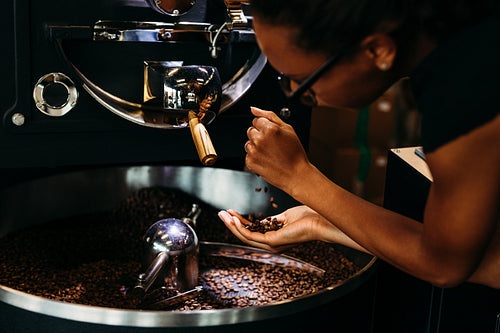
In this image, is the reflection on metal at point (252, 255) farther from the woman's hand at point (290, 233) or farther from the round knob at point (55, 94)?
the round knob at point (55, 94)

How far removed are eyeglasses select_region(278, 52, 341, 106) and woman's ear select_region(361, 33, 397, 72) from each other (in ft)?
0.12

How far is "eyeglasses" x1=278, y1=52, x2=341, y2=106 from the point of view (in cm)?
75

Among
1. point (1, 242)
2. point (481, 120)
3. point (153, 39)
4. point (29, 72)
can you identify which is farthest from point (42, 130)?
point (481, 120)

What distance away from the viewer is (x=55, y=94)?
987mm

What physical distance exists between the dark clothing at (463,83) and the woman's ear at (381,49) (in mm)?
44

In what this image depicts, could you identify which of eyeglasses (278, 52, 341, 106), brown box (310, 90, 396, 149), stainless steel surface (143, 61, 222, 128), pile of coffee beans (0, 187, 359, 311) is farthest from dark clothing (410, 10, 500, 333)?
brown box (310, 90, 396, 149)

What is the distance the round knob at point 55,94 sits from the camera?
0.97 m

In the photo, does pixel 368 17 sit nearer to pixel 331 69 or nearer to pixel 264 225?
pixel 331 69

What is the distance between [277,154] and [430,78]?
0.28m

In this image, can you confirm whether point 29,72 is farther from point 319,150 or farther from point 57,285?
point 319,150

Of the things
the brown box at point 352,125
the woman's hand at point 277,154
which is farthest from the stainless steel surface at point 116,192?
the brown box at point 352,125

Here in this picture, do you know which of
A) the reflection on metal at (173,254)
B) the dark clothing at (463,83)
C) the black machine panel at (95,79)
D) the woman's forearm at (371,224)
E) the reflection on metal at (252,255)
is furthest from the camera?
the reflection on metal at (252,255)

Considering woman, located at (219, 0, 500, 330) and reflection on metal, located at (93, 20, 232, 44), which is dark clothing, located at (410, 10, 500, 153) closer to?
woman, located at (219, 0, 500, 330)

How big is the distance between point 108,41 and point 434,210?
1.92ft
